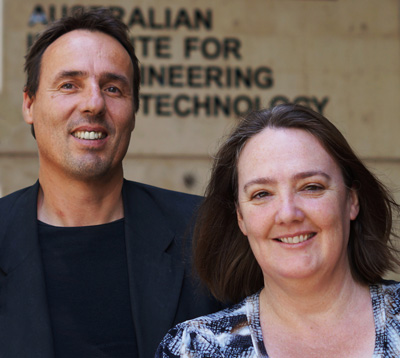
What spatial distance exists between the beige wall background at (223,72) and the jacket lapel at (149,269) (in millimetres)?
2846

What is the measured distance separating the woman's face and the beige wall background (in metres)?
3.64

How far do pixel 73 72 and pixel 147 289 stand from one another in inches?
39.3

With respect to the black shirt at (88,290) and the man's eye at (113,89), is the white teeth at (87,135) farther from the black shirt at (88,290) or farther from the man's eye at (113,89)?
the black shirt at (88,290)

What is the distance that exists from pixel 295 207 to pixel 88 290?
1.07m

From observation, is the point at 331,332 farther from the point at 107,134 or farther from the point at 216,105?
the point at 216,105

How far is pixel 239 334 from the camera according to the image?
2.77 metres

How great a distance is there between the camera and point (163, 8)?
652 centimetres

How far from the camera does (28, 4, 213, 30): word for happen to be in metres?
6.44

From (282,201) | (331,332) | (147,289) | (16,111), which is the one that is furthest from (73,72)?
(16,111)

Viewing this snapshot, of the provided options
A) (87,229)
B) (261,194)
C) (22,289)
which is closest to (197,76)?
(87,229)

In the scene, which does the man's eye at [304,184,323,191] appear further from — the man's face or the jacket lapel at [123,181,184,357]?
the man's face

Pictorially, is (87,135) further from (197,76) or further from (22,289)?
(197,76)

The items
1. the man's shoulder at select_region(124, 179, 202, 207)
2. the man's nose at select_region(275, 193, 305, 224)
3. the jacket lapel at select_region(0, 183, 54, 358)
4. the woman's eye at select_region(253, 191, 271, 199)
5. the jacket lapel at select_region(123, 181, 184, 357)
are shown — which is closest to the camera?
the man's nose at select_region(275, 193, 305, 224)

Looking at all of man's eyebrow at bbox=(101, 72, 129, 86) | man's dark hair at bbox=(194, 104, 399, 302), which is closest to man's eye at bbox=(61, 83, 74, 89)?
man's eyebrow at bbox=(101, 72, 129, 86)
